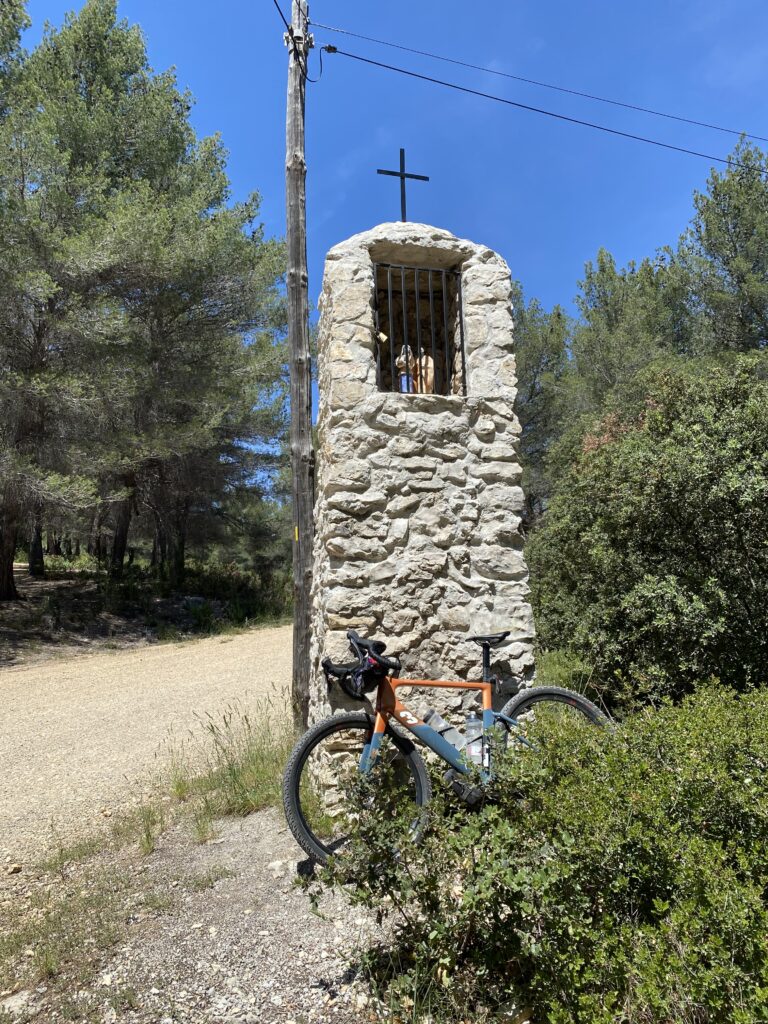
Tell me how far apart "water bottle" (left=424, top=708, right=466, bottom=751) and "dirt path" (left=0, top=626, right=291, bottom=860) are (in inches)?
94.0

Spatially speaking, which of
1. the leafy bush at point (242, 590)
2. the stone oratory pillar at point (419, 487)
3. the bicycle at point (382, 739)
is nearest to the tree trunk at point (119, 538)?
the leafy bush at point (242, 590)

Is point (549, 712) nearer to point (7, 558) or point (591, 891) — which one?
point (591, 891)

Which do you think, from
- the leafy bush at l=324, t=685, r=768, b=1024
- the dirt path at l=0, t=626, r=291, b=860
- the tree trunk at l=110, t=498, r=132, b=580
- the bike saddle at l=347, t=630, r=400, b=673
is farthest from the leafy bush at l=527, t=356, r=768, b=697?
the tree trunk at l=110, t=498, r=132, b=580

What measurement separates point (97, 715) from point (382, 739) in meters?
4.71

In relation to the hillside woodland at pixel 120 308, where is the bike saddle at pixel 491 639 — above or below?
below

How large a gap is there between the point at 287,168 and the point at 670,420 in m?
3.94

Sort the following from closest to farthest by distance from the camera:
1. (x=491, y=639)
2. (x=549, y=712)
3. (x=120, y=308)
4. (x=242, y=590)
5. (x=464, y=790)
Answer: (x=464, y=790) → (x=491, y=639) → (x=549, y=712) → (x=120, y=308) → (x=242, y=590)

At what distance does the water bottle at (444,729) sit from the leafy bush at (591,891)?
2.55 ft

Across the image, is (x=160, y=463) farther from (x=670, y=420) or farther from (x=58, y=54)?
(x=670, y=420)

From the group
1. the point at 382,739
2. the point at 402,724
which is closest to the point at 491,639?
the point at 402,724

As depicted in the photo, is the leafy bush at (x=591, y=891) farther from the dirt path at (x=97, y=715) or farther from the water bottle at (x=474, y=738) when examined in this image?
the dirt path at (x=97, y=715)

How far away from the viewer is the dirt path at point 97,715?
4.38 meters

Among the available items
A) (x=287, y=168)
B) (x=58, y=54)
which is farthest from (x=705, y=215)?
(x=58, y=54)

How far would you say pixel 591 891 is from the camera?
2.12 m
